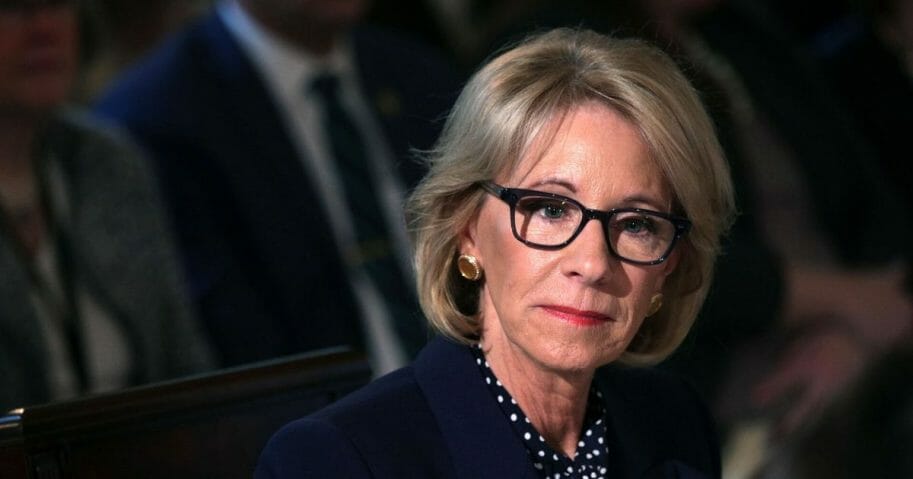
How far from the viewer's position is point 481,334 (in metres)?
2.20

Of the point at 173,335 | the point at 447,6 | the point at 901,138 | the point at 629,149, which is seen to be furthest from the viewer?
the point at 447,6

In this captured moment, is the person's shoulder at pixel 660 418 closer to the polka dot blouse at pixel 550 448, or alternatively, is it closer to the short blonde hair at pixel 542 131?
the polka dot blouse at pixel 550 448

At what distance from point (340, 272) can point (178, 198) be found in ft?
1.33

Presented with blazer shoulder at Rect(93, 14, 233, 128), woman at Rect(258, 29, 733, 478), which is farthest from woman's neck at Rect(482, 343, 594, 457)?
blazer shoulder at Rect(93, 14, 233, 128)

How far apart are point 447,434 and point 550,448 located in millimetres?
164

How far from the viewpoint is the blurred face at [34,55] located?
10.6 ft

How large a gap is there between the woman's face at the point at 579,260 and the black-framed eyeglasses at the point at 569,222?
10 mm

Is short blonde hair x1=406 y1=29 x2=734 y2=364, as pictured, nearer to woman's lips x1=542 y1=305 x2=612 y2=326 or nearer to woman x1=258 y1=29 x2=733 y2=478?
woman x1=258 y1=29 x2=733 y2=478

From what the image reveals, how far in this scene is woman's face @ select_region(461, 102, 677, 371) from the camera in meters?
2.02

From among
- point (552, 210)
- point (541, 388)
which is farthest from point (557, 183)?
point (541, 388)

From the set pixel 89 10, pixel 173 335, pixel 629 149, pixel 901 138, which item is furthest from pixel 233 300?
pixel 901 138

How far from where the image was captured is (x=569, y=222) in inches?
80.1

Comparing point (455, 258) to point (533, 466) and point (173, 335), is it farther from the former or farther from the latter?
point (173, 335)

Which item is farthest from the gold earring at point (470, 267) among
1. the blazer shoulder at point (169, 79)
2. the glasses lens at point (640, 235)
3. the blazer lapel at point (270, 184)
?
the blazer shoulder at point (169, 79)
